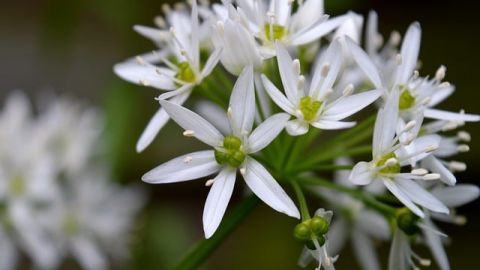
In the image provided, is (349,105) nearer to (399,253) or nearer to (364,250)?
(399,253)

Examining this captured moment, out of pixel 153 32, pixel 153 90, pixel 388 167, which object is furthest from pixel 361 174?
pixel 153 90

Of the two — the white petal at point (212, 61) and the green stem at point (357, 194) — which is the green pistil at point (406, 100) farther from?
the white petal at point (212, 61)

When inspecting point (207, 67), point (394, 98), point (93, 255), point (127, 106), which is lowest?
point (93, 255)

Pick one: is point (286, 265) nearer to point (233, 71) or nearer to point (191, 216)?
point (191, 216)

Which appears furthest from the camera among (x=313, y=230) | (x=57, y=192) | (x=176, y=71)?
(x=57, y=192)

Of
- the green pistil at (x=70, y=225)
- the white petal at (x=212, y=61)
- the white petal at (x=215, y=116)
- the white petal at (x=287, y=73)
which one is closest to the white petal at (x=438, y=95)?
the white petal at (x=287, y=73)

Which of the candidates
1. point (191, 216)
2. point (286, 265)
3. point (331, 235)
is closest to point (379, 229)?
point (331, 235)
